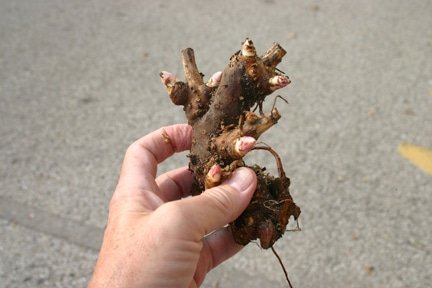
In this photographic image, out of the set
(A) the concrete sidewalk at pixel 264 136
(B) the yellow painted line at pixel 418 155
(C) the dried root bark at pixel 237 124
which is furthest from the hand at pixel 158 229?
(B) the yellow painted line at pixel 418 155

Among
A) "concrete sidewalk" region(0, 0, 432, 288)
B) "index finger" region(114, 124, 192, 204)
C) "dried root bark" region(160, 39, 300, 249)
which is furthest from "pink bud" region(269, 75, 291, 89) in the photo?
"concrete sidewalk" region(0, 0, 432, 288)

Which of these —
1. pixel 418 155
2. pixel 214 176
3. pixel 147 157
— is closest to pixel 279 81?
pixel 214 176

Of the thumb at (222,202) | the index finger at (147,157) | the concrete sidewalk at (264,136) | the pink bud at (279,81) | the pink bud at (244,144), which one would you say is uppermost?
the pink bud at (279,81)

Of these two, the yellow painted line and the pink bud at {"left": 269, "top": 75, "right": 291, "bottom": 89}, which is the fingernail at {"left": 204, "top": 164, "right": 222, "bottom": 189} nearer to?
the pink bud at {"left": 269, "top": 75, "right": 291, "bottom": 89}

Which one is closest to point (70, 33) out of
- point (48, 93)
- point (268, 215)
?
point (48, 93)

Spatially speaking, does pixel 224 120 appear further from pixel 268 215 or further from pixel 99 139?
pixel 99 139

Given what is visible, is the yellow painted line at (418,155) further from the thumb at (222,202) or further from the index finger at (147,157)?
the thumb at (222,202)
